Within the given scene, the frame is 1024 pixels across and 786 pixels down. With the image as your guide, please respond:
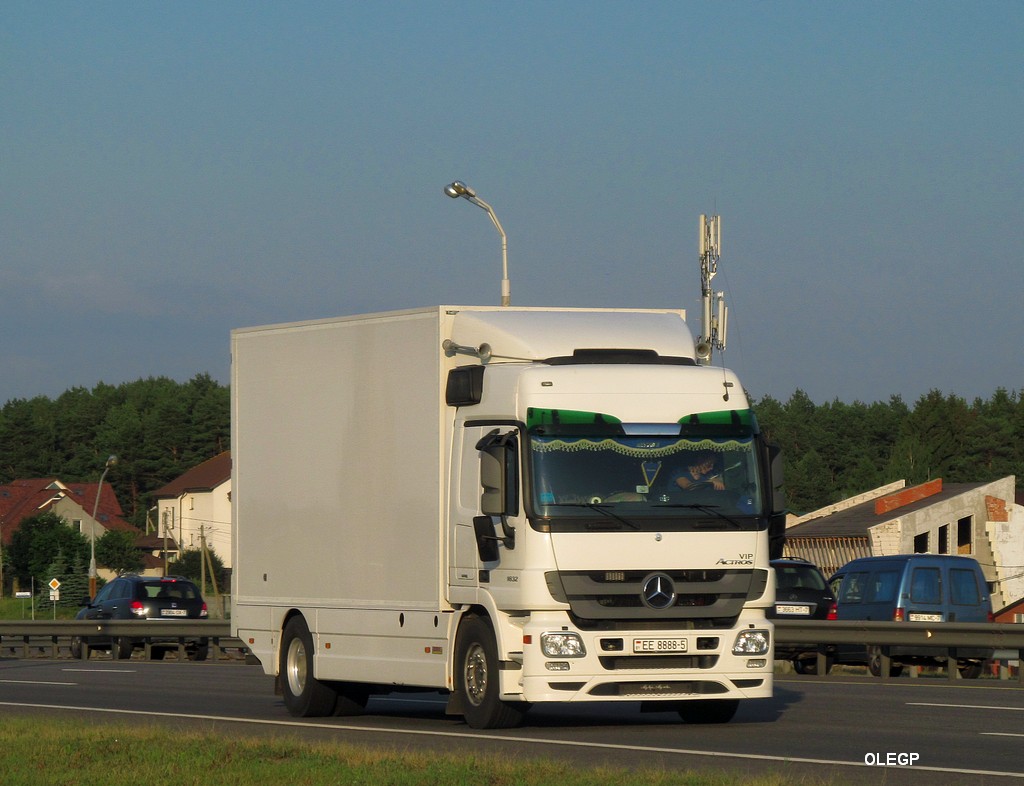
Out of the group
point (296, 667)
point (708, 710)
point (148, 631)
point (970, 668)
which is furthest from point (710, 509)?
point (148, 631)

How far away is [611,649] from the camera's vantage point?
14.6 metres

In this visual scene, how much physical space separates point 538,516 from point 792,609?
557 inches

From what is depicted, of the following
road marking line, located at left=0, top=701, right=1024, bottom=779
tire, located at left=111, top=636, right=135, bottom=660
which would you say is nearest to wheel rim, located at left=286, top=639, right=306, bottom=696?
road marking line, located at left=0, top=701, right=1024, bottom=779

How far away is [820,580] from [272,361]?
13.1 meters

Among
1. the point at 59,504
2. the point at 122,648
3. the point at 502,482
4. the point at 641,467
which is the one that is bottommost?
the point at 122,648

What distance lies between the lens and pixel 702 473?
14.9 meters

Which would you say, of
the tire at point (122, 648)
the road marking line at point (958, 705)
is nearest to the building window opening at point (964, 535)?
the tire at point (122, 648)

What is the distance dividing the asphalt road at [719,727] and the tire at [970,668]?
5.40 ft

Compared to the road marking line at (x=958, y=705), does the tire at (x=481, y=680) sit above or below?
above

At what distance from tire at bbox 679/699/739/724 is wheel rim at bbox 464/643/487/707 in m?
1.92

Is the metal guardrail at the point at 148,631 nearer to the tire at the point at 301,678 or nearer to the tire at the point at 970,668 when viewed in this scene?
the tire at the point at 970,668

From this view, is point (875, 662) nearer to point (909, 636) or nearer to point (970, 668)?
point (909, 636)

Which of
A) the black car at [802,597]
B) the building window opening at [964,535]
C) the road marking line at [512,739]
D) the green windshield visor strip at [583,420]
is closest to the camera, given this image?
the road marking line at [512,739]

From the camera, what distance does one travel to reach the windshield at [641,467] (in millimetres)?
14578
